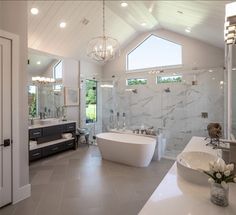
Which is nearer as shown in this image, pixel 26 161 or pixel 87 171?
pixel 26 161

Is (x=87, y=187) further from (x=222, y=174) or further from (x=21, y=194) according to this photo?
(x=222, y=174)

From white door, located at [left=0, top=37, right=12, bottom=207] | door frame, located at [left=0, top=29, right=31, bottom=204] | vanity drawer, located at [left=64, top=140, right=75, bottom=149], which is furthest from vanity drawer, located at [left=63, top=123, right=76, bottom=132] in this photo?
white door, located at [left=0, top=37, right=12, bottom=207]

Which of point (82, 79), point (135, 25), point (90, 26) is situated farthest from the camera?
point (82, 79)

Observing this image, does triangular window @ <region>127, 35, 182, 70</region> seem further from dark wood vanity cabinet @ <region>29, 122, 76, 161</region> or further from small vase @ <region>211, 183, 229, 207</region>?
small vase @ <region>211, 183, 229, 207</region>

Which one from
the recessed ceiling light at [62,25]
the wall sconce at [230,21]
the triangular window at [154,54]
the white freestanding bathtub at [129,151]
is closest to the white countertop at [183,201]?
the wall sconce at [230,21]

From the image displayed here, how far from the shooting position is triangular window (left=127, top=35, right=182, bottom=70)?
6164 millimetres

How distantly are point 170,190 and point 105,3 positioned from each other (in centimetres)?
476

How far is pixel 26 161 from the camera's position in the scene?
2.87 meters

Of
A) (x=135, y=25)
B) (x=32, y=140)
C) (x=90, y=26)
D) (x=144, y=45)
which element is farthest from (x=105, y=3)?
(x=32, y=140)

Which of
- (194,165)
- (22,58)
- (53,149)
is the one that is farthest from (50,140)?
(194,165)

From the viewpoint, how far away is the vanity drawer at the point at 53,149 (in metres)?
4.80

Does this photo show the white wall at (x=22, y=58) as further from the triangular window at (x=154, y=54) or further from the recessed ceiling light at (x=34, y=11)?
the triangular window at (x=154, y=54)

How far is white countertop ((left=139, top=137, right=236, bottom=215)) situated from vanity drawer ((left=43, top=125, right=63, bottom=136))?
396 centimetres

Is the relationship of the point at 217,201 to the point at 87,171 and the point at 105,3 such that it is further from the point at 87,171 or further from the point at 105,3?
the point at 105,3
